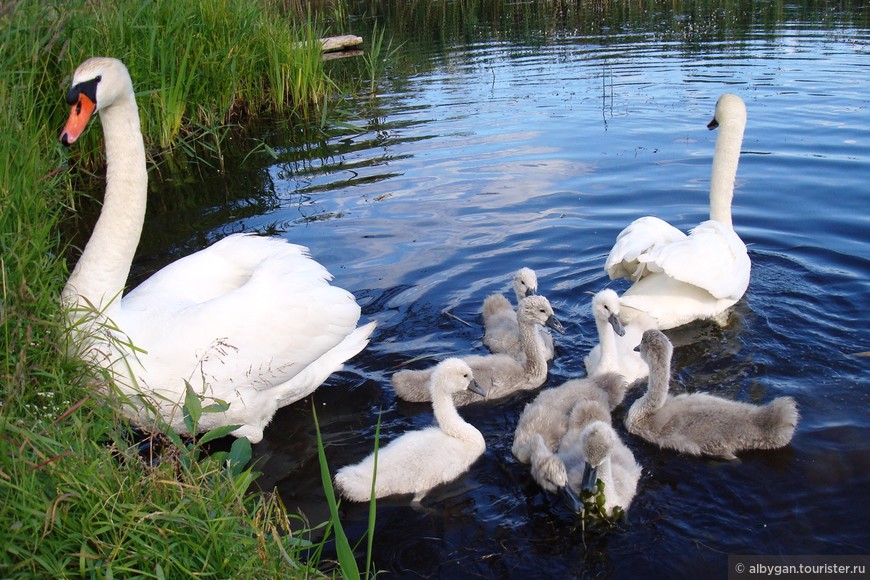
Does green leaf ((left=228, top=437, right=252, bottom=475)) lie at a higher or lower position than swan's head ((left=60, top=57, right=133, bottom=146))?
lower

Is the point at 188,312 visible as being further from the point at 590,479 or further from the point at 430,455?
the point at 590,479

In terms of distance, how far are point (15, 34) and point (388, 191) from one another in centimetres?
406

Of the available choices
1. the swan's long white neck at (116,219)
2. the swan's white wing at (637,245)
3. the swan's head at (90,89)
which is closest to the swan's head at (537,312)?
the swan's white wing at (637,245)

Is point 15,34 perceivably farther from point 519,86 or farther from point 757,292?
point 519,86

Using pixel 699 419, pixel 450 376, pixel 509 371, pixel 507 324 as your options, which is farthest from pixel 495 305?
pixel 699 419

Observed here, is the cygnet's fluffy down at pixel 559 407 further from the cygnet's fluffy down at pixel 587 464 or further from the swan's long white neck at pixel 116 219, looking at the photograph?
the swan's long white neck at pixel 116 219

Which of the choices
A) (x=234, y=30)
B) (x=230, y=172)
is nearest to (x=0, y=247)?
(x=230, y=172)

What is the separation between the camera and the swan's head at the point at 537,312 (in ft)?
17.6

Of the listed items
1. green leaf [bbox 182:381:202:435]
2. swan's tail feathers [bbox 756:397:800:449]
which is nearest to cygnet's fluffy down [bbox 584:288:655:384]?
swan's tail feathers [bbox 756:397:800:449]

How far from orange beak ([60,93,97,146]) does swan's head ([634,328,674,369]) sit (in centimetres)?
323

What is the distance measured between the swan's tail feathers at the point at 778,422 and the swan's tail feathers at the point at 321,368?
2.41 meters

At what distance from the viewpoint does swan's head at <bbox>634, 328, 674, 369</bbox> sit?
4660 millimetres

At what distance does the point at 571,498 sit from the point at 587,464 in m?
0.22

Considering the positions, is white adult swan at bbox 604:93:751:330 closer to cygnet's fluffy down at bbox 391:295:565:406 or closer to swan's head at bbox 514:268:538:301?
swan's head at bbox 514:268:538:301
